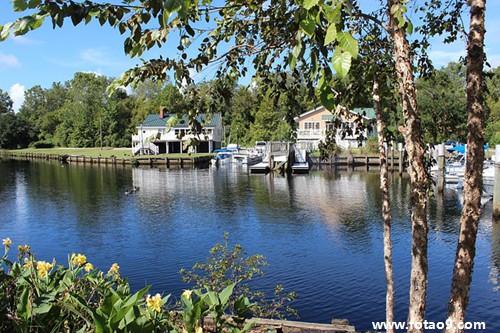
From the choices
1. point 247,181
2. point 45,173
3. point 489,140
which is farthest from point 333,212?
point 45,173

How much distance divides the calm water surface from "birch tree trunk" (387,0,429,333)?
8.05 meters

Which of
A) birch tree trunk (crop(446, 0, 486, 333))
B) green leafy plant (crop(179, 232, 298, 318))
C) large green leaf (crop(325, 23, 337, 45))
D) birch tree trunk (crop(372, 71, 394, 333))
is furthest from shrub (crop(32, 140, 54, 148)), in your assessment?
large green leaf (crop(325, 23, 337, 45))

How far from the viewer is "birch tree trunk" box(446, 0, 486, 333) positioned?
329 cm

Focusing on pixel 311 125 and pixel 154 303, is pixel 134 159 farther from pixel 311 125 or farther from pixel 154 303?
pixel 154 303

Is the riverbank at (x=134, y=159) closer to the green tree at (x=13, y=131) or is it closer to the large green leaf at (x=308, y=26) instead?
the green tree at (x=13, y=131)

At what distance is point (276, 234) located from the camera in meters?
20.9

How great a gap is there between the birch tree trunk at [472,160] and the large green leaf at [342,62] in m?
1.96

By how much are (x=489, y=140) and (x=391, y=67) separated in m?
54.9

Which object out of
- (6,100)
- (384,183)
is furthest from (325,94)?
(6,100)

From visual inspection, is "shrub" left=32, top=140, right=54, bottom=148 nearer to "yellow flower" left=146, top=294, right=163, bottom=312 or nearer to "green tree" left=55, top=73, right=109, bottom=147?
"green tree" left=55, top=73, right=109, bottom=147

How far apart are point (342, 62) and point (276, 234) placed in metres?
19.5

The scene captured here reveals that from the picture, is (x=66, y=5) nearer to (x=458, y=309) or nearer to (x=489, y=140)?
(x=458, y=309)

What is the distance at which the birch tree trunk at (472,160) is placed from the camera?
329cm

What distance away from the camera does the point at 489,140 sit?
174 feet
